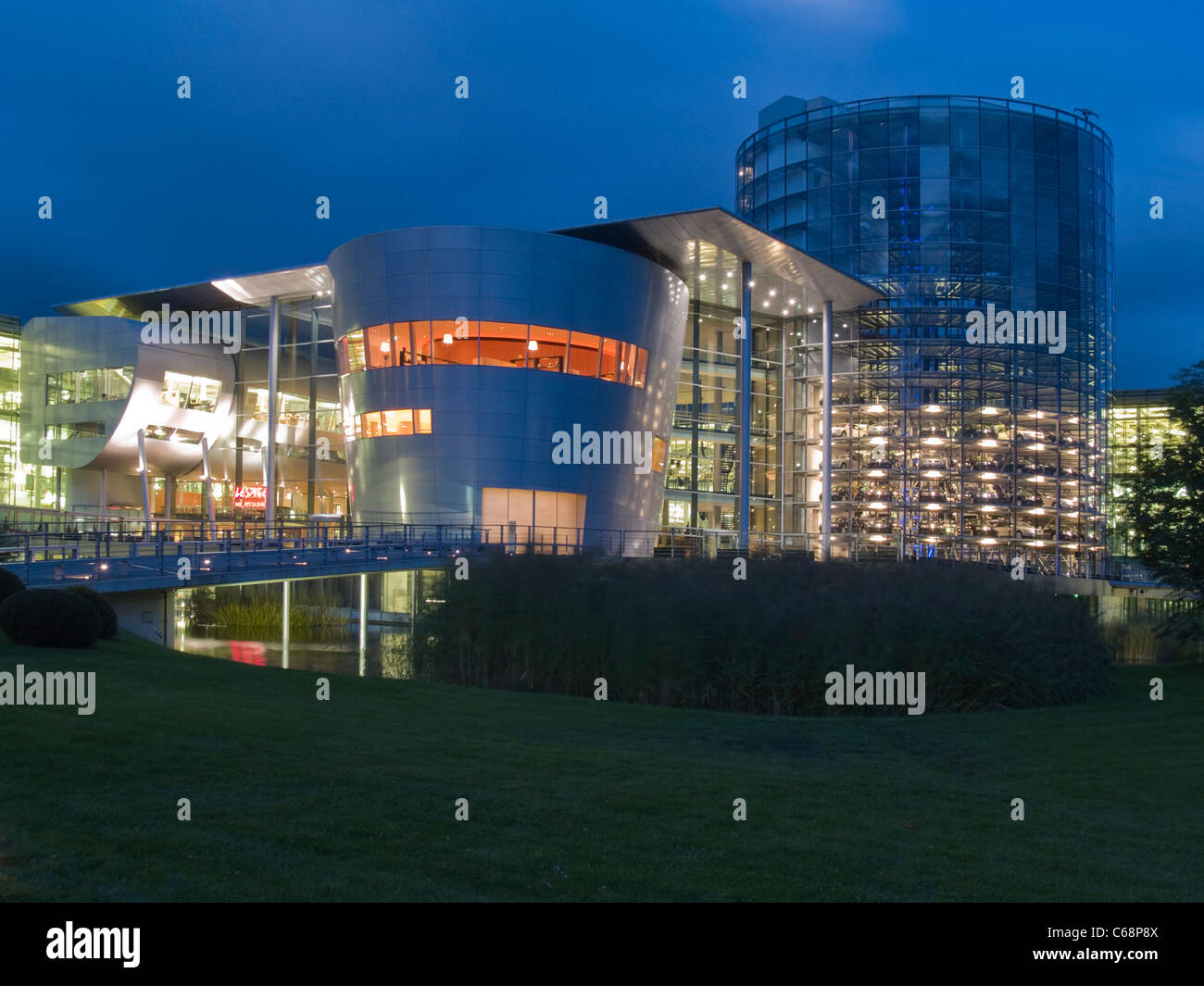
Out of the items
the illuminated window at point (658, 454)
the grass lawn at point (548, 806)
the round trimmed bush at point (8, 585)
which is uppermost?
the illuminated window at point (658, 454)

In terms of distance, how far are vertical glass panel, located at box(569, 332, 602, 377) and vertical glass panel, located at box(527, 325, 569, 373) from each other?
360mm

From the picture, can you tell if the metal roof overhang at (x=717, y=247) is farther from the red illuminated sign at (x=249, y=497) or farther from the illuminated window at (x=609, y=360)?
the red illuminated sign at (x=249, y=497)

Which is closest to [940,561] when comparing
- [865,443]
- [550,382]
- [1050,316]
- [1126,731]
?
[1126,731]

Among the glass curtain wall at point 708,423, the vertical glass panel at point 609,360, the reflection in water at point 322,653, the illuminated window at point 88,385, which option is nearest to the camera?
the reflection in water at point 322,653

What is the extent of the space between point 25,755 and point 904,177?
57.1m

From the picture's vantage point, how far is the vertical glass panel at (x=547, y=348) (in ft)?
137

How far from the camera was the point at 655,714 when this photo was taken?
53.7 ft

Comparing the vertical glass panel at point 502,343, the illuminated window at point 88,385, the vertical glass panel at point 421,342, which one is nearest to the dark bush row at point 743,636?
the vertical glass panel at point 502,343

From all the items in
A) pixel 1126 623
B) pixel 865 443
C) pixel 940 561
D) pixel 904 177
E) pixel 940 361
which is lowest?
pixel 1126 623

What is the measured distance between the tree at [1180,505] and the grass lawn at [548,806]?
12205 millimetres

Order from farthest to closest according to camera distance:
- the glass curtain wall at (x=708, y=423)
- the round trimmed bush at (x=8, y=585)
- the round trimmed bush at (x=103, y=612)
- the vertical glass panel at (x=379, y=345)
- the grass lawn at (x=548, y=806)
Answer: the glass curtain wall at (x=708, y=423) < the vertical glass panel at (x=379, y=345) < the round trimmed bush at (x=103, y=612) < the round trimmed bush at (x=8, y=585) < the grass lawn at (x=548, y=806)

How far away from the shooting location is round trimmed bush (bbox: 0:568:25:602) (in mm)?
17812

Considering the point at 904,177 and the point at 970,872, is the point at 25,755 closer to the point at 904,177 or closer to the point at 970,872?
the point at 970,872

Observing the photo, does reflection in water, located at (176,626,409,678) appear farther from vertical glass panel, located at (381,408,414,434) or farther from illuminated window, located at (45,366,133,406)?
illuminated window, located at (45,366,133,406)
